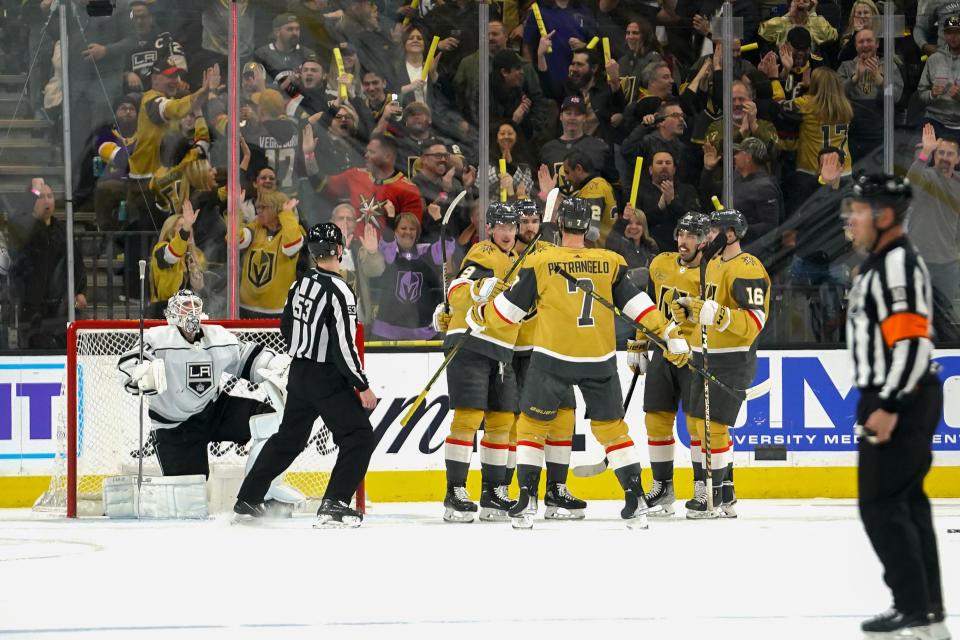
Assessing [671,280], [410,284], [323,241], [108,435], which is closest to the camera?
[323,241]

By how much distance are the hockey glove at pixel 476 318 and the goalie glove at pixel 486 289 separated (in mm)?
73

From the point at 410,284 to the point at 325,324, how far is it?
192cm

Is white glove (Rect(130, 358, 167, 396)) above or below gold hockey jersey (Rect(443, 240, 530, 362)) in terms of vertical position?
below

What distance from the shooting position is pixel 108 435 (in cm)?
699

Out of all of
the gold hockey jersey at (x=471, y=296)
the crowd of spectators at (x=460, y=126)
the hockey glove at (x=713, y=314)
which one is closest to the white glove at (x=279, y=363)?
the gold hockey jersey at (x=471, y=296)

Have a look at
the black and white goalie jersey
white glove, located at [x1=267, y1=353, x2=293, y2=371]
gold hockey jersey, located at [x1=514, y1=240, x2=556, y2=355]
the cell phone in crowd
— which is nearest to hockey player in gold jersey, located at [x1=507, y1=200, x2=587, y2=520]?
gold hockey jersey, located at [x1=514, y1=240, x2=556, y2=355]

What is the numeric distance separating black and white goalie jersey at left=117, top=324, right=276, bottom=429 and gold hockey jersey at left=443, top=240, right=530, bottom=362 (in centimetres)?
99

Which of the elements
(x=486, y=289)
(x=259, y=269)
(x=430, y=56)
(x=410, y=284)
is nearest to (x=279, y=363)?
(x=486, y=289)

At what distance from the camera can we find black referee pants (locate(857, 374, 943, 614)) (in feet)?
10.8

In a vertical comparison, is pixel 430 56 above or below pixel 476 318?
above

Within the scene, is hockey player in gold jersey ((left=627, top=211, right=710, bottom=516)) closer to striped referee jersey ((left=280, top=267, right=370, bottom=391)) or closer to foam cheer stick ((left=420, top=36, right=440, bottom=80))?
striped referee jersey ((left=280, top=267, right=370, bottom=391))

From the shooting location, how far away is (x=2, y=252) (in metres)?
7.48

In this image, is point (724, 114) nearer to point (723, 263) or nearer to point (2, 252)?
point (723, 263)

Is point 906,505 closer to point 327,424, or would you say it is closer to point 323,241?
point 327,424
